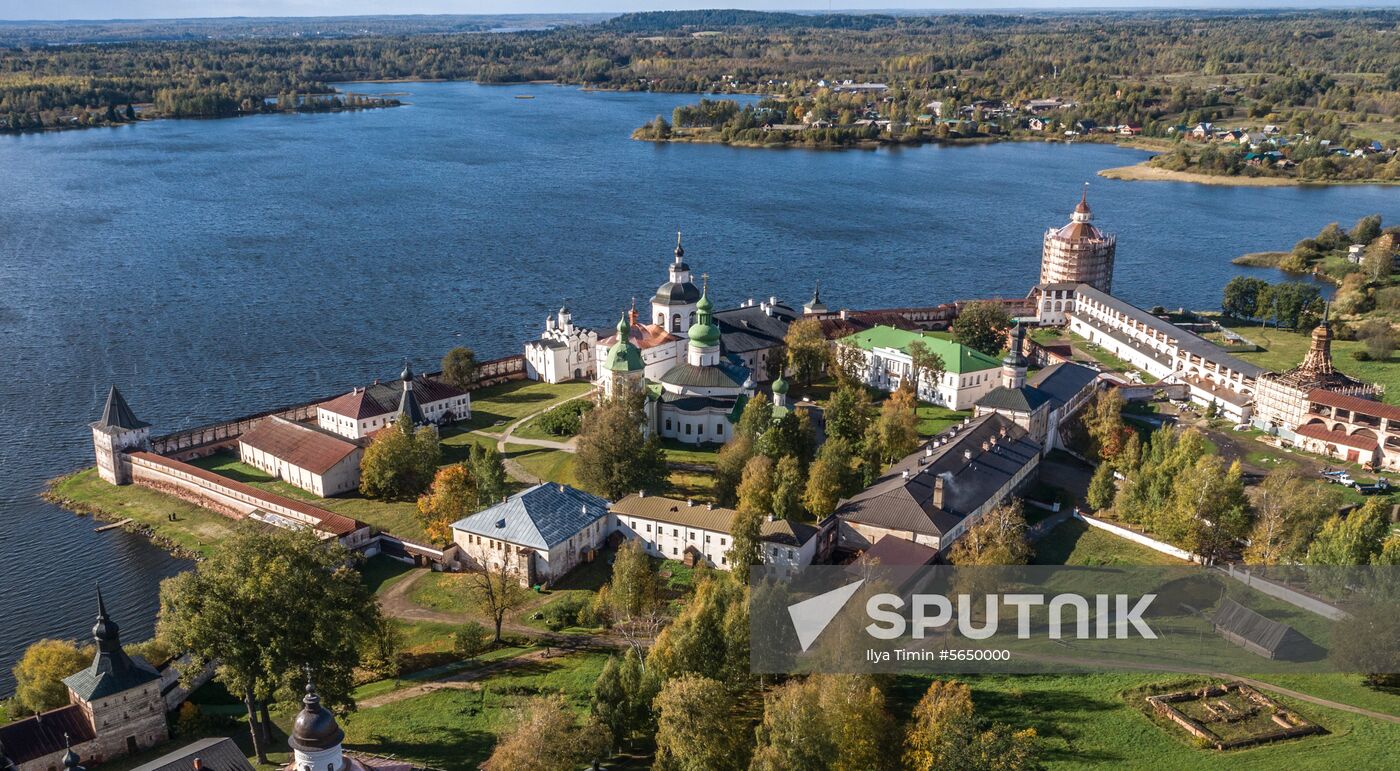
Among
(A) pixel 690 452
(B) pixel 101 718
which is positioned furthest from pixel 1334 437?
(B) pixel 101 718

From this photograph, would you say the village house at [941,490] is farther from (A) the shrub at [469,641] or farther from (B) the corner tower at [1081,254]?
(B) the corner tower at [1081,254]

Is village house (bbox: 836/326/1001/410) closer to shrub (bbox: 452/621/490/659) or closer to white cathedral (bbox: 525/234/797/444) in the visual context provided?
white cathedral (bbox: 525/234/797/444)

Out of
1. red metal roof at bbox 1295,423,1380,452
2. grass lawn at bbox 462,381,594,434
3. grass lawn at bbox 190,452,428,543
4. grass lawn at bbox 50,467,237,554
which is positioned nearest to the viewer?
grass lawn at bbox 190,452,428,543

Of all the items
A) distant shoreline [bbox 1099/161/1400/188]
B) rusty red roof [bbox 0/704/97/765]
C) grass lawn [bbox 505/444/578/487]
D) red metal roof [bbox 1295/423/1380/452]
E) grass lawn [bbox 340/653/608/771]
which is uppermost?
distant shoreline [bbox 1099/161/1400/188]

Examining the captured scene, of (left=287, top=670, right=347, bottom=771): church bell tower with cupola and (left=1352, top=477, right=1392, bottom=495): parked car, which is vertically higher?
(left=287, top=670, right=347, bottom=771): church bell tower with cupola

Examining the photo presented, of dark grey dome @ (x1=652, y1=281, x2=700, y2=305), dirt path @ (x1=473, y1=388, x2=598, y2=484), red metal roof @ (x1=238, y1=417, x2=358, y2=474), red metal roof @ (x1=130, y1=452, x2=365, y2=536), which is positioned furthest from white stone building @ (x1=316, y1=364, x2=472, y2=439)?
dark grey dome @ (x1=652, y1=281, x2=700, y2=305)

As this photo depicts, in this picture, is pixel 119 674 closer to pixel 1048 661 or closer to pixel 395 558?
pixel 395 558

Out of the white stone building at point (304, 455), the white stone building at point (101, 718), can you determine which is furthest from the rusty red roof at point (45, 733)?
the white stone building at point (304, 455)
